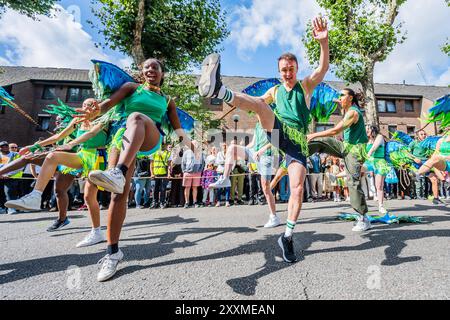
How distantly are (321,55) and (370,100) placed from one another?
37.4ft

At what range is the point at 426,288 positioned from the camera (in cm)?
157

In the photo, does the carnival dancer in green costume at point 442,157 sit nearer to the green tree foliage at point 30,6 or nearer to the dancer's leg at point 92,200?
the dancer's leg at point 92,200

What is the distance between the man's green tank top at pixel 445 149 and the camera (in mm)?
4070

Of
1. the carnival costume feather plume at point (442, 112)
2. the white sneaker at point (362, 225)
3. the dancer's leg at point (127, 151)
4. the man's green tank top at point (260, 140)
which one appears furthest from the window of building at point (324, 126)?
the dancer's leg at point (127, 151)

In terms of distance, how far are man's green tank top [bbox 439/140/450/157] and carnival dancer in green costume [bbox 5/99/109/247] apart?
5154mm

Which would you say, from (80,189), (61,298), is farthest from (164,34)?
(61,298)

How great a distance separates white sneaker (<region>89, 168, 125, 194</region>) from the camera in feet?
5.51

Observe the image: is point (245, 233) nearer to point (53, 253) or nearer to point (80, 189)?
point (53, 253)

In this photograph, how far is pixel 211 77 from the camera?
200 centimetres

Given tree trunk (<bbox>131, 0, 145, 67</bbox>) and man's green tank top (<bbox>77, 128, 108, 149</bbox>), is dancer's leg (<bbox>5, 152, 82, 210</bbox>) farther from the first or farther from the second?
tree trunk (<bbox>131, 0, 145, 67</bbox>)

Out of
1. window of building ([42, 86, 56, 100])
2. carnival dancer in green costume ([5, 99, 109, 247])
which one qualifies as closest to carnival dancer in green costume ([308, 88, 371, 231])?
carnival dancer in green costume ([5, 99, 109, 247])

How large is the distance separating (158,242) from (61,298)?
57.7 inches

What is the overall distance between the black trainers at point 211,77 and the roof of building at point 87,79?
24.8 m
